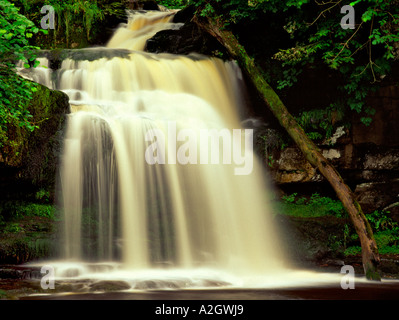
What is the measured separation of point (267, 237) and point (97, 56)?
6.45 m

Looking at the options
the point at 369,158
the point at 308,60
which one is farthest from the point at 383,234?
the point at 308,60

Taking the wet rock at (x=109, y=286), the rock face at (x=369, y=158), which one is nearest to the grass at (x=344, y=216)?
the rock face at (x=369, y=158)

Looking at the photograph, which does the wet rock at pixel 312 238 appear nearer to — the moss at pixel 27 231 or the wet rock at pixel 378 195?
the wet rock at pixel 378 195

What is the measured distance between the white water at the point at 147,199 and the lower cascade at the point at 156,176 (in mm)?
20

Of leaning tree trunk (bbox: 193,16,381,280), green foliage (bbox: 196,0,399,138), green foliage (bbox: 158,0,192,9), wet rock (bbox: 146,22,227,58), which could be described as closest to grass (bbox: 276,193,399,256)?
leaning tree trunk (bbox: 193,16,381,280)

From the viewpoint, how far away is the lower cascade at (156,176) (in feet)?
25.2

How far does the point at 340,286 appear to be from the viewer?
680 cm

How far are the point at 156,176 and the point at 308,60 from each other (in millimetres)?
4921

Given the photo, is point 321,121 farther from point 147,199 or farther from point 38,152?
point 38,152

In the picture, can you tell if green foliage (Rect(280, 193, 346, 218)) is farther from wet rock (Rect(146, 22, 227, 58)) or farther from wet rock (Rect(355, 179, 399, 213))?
wet rock (Rect(146, 22, 227, 58))

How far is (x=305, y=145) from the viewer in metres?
8.98

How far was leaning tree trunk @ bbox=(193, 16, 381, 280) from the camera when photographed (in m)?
7.62

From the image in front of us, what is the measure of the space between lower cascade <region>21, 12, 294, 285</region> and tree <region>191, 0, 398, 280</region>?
1.14 m
